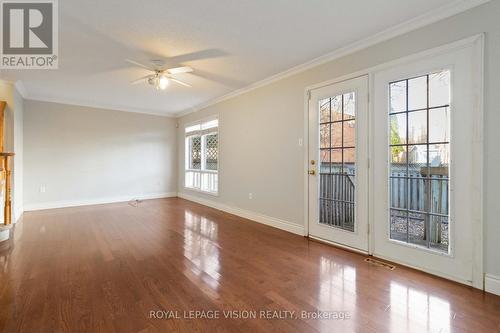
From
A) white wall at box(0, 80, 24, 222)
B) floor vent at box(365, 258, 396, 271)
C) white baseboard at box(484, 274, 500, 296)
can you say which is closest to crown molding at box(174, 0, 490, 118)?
white baseboard at box(484, 274, 500, 296)

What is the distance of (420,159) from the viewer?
246 cm

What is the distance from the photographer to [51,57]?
10.8ft

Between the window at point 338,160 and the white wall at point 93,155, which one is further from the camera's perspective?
the white wall at point 93,155

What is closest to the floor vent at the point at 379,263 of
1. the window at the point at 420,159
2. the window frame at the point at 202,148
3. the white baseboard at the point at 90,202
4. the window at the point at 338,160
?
the window at the point at 420,159

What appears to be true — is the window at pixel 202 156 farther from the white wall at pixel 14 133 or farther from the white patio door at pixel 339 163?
the white wall at pixel 14 133

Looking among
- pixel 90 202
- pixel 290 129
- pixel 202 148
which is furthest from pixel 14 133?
pixel 290 129

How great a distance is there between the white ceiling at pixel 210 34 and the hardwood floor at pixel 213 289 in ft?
8.49

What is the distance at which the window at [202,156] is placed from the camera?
5.91 meters

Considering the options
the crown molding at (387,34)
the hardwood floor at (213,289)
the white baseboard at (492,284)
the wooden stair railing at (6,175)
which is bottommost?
the hardwood floor at (213,289)

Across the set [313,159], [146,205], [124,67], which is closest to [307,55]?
[313,159]

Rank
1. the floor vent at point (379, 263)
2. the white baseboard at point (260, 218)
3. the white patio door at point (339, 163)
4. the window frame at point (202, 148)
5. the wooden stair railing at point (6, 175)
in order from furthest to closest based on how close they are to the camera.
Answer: the window frame at point (202, 148) < the white baseboard at point (260, 218) < the wooden stair railing at point (6, 175) < the white patio door at point (339, 163) < the floor vent at point (379, 263)

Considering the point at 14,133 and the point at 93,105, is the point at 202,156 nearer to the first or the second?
the point at 93,105

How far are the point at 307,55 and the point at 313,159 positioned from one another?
4.81 ft

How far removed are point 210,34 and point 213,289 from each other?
8.89 feet
